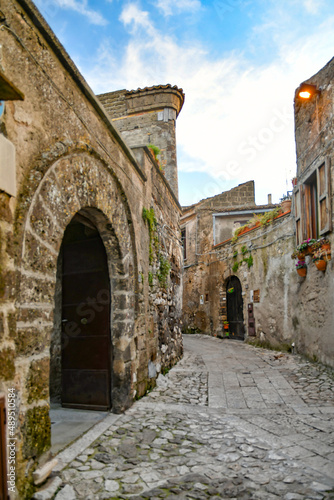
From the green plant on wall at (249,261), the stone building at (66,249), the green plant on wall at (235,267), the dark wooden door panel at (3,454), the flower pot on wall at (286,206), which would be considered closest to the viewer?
the dark wooden door panel at (3,454)

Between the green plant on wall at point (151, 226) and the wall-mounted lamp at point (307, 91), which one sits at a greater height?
the wall-mounted lamp at point (307, 91)

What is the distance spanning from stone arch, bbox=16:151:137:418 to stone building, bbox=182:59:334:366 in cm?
355

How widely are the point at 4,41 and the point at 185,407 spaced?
3.69 meters

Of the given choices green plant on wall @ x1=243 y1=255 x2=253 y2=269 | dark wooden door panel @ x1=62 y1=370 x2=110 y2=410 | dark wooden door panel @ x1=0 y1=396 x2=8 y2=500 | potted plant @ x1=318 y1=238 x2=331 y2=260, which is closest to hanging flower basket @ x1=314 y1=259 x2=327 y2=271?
potted plant @ x1=318 y1=238 x2=331 y2=260

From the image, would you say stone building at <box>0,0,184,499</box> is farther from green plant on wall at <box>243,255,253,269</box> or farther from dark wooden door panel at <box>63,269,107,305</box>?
green plant on wall at <box>243,255,253,269</box>

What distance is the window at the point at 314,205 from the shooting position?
585 cm

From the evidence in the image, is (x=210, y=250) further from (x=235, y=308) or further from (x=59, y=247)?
(x=59, y=247)

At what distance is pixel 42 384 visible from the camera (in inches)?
84.6

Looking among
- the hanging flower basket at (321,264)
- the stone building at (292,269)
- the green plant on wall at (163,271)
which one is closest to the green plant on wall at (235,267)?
the stone building at (292,269)

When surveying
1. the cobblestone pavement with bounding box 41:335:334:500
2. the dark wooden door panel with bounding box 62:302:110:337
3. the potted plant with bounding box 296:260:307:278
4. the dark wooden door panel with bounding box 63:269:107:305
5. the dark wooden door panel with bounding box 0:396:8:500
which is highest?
the potted plant with bounding box 296:260:307:278

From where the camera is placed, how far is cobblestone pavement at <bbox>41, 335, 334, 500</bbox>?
7.16 ft

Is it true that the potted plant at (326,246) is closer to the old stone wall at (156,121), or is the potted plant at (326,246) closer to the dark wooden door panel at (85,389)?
the old stone wall at (156,121)

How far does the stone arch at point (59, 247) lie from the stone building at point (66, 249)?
0.01 metres

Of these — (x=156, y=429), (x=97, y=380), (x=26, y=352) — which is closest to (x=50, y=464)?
(x=26, y=352)
